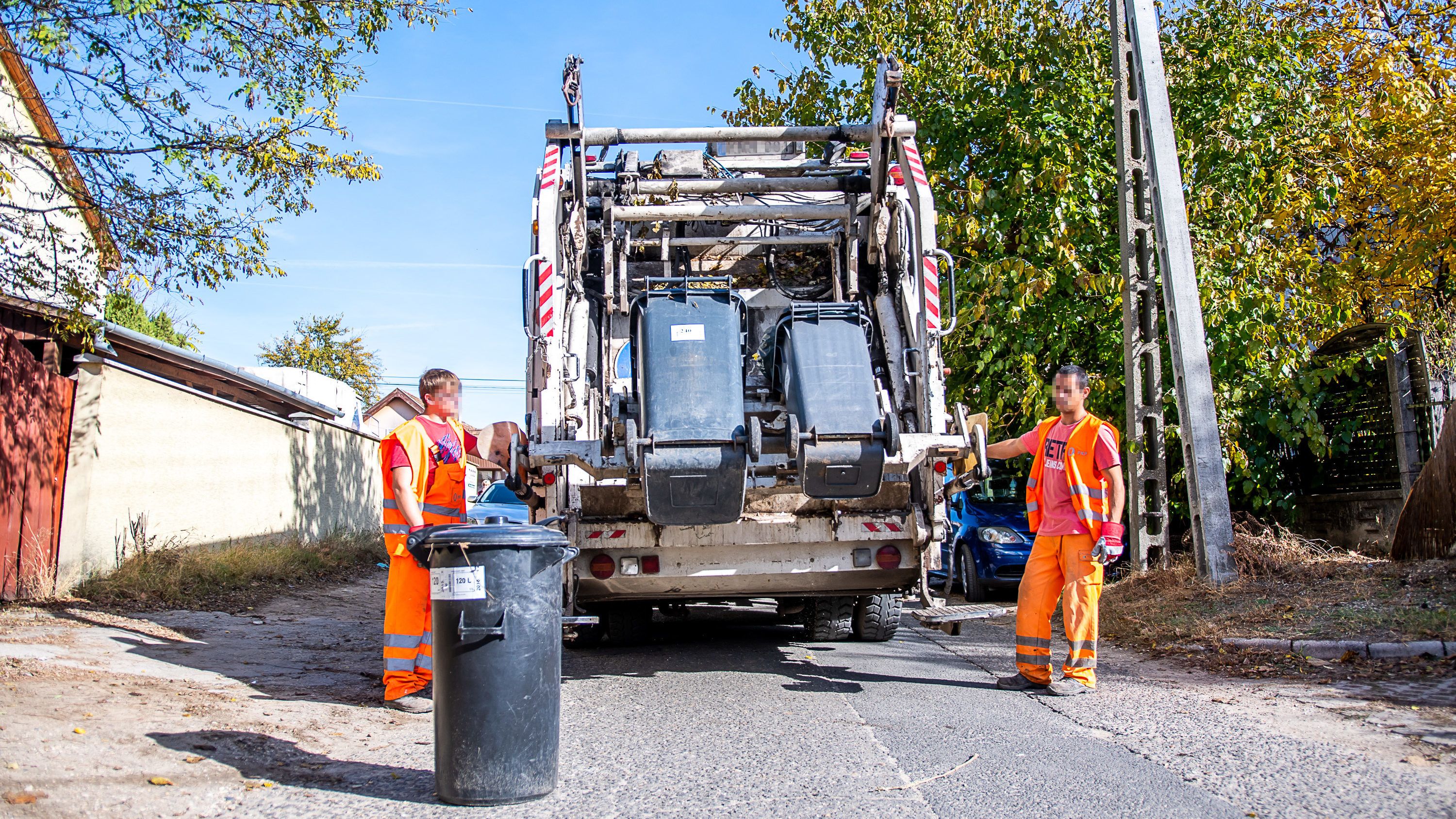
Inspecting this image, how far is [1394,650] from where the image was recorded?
18.3 feet

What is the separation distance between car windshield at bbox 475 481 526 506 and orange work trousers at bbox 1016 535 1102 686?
713 centimetres

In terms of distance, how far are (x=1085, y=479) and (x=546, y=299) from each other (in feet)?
9.64

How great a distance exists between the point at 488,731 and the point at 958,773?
5.18 feet

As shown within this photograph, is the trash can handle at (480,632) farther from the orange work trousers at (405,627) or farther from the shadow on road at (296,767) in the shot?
the orange work trousers at (405,627)

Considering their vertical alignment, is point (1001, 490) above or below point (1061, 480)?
below

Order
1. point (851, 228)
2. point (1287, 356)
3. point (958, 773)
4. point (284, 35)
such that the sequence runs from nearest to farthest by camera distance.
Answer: point (958, 773), point (851, 228), point (284, 35), point (1287, 356)

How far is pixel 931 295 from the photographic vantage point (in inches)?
244

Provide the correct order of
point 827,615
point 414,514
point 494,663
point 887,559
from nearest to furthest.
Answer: point 494,663 → point 414,514 → point 887,559 → point 827,615

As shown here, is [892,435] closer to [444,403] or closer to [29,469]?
[444,403]

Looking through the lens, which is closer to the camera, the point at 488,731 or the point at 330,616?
the point at 488,731

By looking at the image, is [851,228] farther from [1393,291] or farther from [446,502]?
[1393,291]

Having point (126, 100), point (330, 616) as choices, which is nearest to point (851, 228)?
point (126, 100)

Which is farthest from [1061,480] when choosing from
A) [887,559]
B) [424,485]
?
[424,485]

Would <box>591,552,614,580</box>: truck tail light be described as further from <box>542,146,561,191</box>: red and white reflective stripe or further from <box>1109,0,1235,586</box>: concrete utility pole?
<box>1109,0,1235,586</box>: concrete utility pole
